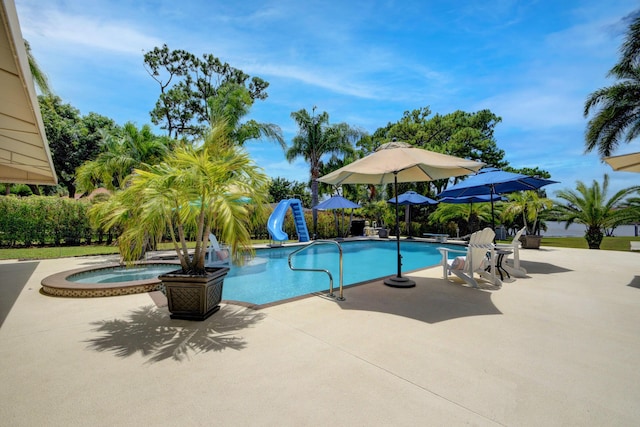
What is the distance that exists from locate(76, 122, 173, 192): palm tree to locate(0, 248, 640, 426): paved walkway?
5.98 metres

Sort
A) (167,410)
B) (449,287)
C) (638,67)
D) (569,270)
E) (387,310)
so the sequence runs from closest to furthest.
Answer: (167,410) → (387,310) → (449,287) → (569,270) → (638,67)

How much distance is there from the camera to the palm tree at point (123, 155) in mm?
9508

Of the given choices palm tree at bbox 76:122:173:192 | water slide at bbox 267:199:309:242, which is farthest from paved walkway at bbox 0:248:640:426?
water slide at bbox 267:199:309:242

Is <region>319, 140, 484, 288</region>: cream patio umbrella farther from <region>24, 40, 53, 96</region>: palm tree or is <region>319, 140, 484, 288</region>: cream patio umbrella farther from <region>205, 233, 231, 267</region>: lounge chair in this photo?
<region>24, 40, 53, 96</region>: palm tree

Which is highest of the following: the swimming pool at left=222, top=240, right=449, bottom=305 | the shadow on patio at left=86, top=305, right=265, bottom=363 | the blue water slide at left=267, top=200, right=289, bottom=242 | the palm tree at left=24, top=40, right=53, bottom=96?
the palm tree at left=24, top=40, right=53, bottom=96

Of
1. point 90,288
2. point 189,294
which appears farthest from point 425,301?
point 90,288

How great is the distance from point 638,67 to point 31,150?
2295 centimetres

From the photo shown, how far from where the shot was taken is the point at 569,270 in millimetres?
7680

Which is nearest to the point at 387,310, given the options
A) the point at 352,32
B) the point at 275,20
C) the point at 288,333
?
the point at 288,333

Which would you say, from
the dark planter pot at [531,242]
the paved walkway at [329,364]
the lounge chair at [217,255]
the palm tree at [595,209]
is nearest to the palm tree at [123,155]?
the lounge chair at [217,255]

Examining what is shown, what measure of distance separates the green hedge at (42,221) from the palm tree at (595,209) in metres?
25.1

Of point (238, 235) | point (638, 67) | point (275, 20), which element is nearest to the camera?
point (238, 235)

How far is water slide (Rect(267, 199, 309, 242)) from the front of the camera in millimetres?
14711

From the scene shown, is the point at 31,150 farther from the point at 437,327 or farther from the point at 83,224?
the point at 83,224
